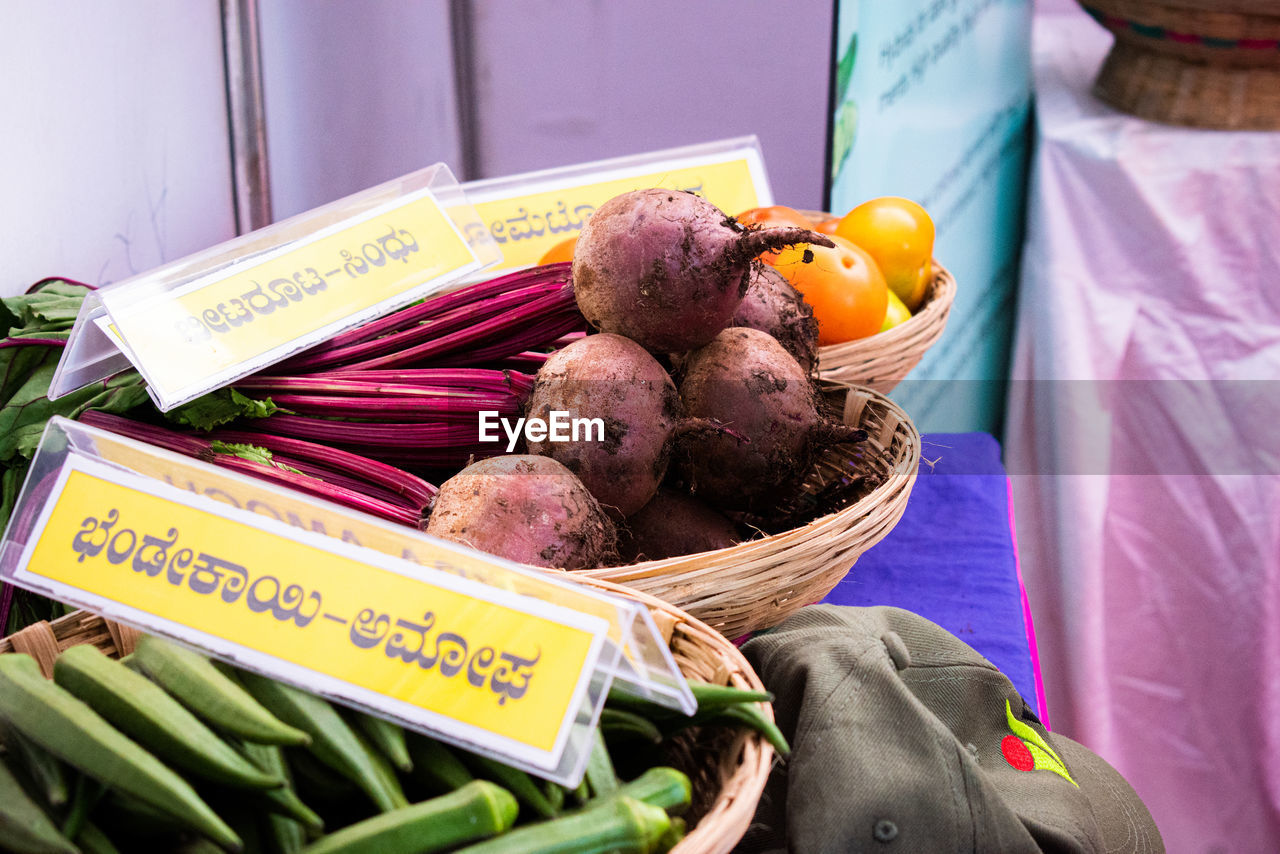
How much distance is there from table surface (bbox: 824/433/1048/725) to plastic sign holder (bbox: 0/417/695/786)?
626 millimetres

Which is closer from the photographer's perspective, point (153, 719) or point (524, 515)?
point (153, 719)

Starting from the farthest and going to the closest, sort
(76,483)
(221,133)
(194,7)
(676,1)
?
(676,1)
(221,133)
(194,7)
(76,483)

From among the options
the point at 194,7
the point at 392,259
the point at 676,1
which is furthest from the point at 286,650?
the point at 676,1

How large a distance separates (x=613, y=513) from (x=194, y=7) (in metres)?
1.32

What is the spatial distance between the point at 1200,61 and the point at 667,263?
6.01 feet

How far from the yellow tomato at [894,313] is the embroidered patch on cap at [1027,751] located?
748 mm

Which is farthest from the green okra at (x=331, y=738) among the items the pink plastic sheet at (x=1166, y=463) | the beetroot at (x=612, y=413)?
the pink plastic sheet at (x=1166, y=463)

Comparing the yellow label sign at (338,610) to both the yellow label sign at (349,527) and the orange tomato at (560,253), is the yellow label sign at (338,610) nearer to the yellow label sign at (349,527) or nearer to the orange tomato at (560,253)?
the yellow label sign at (349,527)

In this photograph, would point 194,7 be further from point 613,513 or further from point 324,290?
point 613,513

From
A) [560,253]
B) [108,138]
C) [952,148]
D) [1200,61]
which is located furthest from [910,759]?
A: [1200,61]

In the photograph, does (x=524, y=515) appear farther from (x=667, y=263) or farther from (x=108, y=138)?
(x=108, y=138)

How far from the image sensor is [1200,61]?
86.0 inches

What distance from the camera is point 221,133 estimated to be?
73.0 inches

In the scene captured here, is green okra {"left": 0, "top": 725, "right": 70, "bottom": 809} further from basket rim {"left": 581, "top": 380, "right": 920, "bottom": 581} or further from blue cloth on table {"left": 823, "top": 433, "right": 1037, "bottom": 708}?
blue cloth on table {"left": 823, "top": 433, "right": 1037, "bottom": 708}
